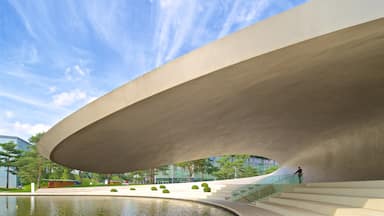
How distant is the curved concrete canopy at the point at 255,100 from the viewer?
516cm

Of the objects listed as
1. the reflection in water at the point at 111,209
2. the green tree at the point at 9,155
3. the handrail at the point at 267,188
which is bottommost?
the reflection in water at the point at 111,209

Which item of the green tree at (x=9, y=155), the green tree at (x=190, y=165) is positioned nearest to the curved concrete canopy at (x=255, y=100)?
the green tree at (x=190, y=165)

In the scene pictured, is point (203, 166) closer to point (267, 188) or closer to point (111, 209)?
point (267, 188)

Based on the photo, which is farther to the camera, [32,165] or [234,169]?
[234,169]

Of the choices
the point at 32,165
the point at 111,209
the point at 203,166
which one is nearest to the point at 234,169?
the point at 203,166

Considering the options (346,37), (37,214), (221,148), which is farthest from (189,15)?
(346,37)

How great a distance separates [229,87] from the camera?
6996 millimetres

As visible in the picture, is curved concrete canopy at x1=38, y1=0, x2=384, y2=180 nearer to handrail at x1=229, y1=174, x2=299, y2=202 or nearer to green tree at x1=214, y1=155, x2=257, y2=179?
handrail at x1=229, y1=174, x2=299, y2=202

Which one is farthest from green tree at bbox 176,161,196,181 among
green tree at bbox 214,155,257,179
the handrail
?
the handrail

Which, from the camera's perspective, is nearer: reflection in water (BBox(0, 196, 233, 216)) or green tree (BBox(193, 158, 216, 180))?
reflection in water (BBox(0, 196, 233, 216))

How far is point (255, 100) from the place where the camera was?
8648 millimetres

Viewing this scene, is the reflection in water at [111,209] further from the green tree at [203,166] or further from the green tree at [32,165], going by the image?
the green tree at [203,166]

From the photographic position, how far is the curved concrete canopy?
516 centimetres

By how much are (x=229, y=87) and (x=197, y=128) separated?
3736 mm
